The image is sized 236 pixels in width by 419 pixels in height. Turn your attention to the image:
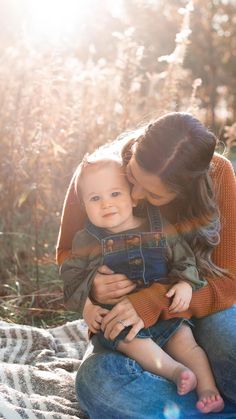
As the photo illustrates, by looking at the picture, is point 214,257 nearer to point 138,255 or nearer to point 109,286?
point 138,255

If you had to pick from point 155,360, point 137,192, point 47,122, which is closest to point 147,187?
point 137,192

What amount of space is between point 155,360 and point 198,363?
145 mm

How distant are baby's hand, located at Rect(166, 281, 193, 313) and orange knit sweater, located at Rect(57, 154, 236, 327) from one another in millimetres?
27

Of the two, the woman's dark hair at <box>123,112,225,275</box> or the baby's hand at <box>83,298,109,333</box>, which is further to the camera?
the baby's hand at <box>83,298,109,333</box>

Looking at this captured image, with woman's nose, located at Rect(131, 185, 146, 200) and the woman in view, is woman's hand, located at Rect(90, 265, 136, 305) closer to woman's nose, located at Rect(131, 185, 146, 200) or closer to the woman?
the woman

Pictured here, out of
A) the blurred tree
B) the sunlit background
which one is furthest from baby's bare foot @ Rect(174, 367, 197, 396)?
the blurred tree

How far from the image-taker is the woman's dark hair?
2.45 m

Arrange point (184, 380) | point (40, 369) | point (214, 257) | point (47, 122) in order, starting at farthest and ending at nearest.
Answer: point (47, 122)
point (40, 369)
point (214, 257)
point (184, 380)

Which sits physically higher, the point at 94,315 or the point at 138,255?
the point at 138,255

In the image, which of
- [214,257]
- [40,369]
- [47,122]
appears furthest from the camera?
[47,122]

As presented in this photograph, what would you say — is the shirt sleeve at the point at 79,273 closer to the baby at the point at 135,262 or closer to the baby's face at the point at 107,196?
the baby at the point at 135,262

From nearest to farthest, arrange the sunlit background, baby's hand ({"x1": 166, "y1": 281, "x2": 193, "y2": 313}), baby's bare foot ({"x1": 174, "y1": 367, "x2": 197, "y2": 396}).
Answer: baby's bare foot ({"x1": 174, "y1": 367, "x2": 197, "y2": 396}) < baby's hand ({"x1": 166, "y1": 281, "x2": 193, "y2": 313}) < the sunlit background

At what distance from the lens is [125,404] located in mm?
2385

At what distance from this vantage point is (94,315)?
101 inches
